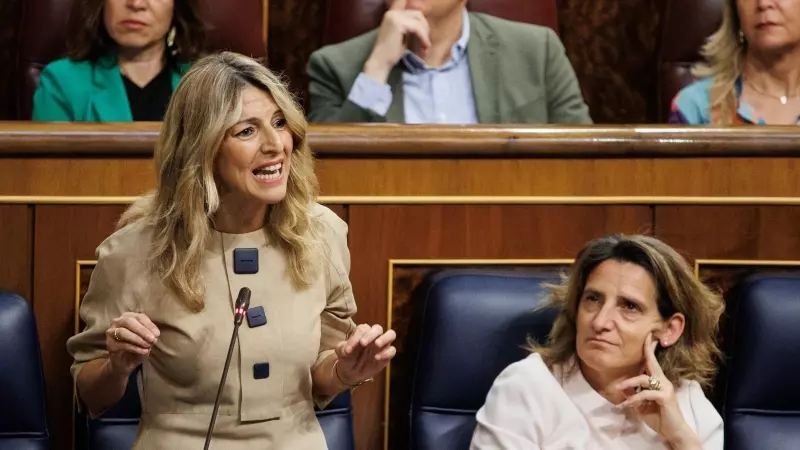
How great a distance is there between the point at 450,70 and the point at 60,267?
490mm

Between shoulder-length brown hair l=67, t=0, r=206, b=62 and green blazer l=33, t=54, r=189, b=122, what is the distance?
2cm

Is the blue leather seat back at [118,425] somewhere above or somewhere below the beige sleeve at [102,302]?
below

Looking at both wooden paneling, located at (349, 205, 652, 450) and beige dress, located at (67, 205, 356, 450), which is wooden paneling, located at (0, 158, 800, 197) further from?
beige dress, located at (67, 205, 356, 450)

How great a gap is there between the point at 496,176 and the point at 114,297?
0.36 m

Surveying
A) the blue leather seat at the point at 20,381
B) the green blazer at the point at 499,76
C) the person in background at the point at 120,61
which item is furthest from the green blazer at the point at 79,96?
the blue leather seat at the point at 20,381

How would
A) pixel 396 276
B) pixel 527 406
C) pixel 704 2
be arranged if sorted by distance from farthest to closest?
pixel 704 2, pixel 396 276, pixel 527 406

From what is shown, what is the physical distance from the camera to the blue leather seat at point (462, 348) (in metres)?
1.03

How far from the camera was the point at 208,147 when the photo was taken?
85cm

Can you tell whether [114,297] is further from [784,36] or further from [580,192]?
[784,36]

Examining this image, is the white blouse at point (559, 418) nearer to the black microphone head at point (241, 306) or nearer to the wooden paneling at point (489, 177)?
the wooden paneling at point (489, 177)

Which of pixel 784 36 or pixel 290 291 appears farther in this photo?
pixel 784 36

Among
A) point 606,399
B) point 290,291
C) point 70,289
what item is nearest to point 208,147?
point 290,291

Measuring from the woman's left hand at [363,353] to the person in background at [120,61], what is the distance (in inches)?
19.8

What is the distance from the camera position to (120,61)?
51.9 inches
